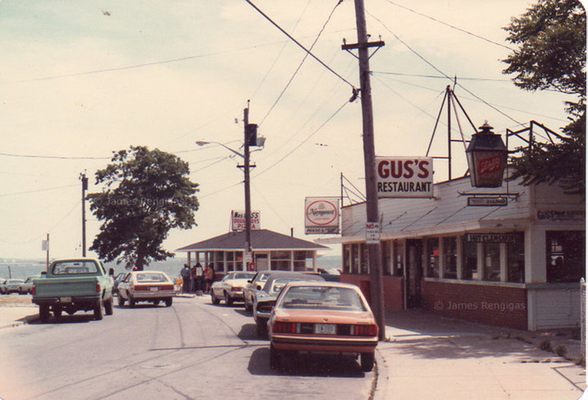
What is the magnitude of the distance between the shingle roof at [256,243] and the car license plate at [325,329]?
35693 mm

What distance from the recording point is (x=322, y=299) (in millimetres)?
12797

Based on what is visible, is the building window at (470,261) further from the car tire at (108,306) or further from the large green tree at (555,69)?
the car tire at (108,306)

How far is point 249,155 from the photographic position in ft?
126

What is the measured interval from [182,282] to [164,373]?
114 feet

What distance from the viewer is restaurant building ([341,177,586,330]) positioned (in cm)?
1825

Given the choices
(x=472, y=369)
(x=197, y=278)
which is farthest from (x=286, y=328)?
(x=197, y=278)

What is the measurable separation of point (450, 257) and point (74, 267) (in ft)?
38.0

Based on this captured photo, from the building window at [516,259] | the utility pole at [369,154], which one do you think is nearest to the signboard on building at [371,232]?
the utility pole at [369,154]

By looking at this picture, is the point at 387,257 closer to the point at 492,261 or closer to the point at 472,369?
the point at 492,261

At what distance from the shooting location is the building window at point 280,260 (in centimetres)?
4941

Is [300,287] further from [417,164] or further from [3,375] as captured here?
[417,164]

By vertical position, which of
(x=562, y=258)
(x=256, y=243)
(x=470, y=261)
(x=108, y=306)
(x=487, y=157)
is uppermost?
(x=487, y=157)

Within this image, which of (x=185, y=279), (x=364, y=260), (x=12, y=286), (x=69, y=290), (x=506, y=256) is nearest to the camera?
(x=506, y=256)

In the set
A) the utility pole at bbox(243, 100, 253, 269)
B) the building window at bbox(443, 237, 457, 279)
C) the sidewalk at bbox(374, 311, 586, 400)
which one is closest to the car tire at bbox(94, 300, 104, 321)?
the sidewalk at bbox(374, 311, 586, 400)
